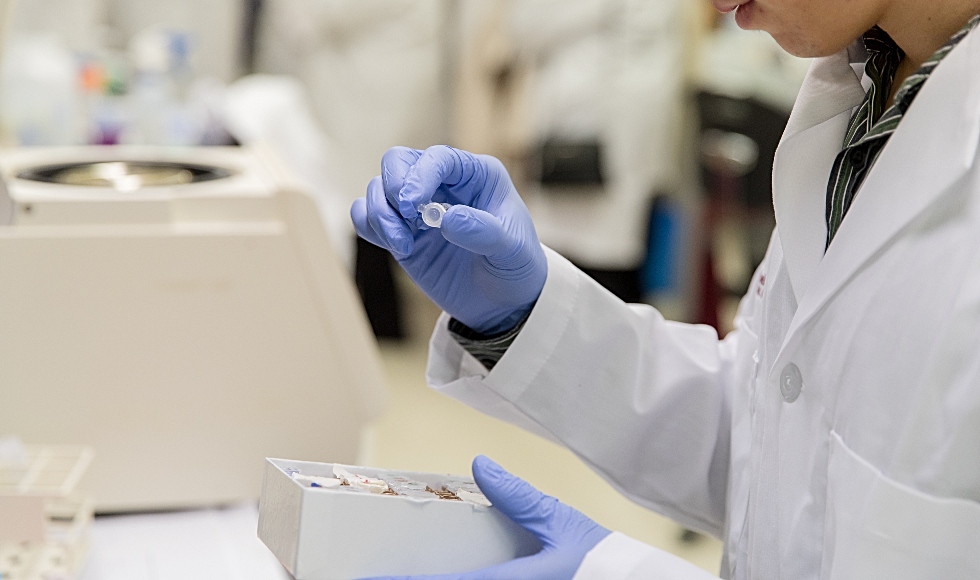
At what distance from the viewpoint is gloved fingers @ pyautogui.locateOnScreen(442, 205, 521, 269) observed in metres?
0.89

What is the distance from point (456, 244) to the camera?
93cm

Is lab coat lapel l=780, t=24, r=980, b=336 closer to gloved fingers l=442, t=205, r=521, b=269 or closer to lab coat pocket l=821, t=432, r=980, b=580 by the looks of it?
lab coat pocket l=821, t=432, r=980, b=580

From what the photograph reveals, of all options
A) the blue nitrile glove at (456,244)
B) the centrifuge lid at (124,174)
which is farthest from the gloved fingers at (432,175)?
the centrifuge lid at (124,174)

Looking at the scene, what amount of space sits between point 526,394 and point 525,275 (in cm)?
13

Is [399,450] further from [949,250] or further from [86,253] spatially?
[949,250]

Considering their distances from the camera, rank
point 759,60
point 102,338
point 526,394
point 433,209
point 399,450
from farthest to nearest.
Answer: point 759,60
point 399,450
point 102,338
point 526,394
point 433,209

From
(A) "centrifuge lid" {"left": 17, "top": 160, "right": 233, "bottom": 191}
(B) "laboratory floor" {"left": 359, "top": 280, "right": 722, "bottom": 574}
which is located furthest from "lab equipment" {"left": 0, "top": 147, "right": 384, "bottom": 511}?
(B) "laboratory floor" {"left": 359, "top": 280, "right": 722, "bottom": 574}

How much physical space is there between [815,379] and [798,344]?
0.03 meters

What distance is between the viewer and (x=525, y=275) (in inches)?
39.9

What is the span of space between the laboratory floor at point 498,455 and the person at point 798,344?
54.8 inches

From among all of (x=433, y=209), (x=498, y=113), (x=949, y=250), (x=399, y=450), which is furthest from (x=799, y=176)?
(x=498, y=113)

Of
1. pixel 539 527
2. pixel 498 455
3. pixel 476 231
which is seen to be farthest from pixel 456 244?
pixel 498 455

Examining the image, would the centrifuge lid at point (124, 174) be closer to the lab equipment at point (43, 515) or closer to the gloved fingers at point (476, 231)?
the lab equipment at point (43, 515)

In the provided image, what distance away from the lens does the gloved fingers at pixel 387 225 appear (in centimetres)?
94
